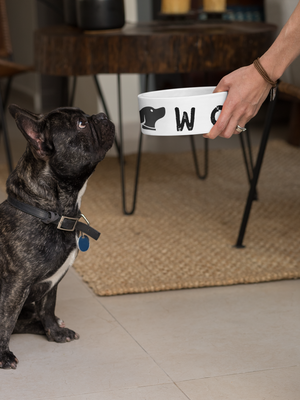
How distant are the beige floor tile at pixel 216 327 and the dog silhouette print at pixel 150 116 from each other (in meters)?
0.50

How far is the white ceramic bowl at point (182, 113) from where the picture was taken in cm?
110

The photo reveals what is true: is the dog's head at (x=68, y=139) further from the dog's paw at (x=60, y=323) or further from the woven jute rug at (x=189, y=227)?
the woven jute rug at (x=189, y=227)

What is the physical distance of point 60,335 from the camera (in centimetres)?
131

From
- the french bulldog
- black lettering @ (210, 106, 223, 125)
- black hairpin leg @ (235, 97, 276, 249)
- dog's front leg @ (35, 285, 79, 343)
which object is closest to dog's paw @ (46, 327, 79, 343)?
dog's front leg @ (35, 285, 79, 343)

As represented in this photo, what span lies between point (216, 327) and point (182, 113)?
0.55 m

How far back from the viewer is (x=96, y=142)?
120 cm

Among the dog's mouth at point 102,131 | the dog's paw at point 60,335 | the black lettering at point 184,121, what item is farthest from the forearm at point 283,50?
the dog's paw at point 60,335

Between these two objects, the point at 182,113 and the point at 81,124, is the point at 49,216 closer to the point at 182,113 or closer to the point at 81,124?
the point at 81,124

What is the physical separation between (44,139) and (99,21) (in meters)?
0.98

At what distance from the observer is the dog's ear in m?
1.11

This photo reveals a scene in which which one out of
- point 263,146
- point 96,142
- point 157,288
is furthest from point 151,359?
point 263,146

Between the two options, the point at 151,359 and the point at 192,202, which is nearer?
the point at 151,359

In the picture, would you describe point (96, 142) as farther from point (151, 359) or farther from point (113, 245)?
point (113, 245)

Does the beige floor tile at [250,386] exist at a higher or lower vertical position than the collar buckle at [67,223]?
lower
